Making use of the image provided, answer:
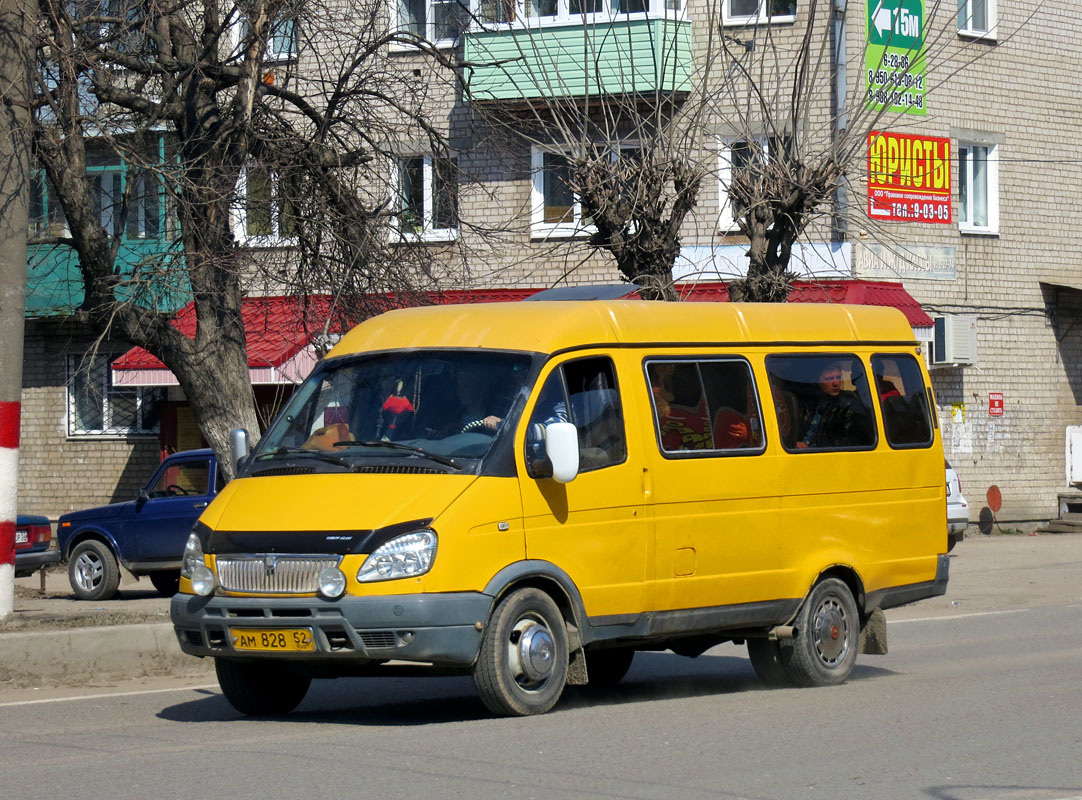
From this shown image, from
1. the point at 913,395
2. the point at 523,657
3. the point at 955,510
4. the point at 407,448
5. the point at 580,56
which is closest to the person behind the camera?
the point at 523,657

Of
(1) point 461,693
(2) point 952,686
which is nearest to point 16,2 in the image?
(1) point 461,693

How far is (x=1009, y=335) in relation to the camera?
26906 millimetres

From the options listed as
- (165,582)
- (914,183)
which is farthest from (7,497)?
(914,183)

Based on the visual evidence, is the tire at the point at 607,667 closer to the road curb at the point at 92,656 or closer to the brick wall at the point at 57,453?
the road curb at the point at 92,656

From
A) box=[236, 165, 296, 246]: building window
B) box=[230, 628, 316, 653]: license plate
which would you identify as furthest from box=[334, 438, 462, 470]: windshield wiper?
box=[236, 165, 296, 246]: building window

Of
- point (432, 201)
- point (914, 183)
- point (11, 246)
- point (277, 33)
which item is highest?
point (277, 33)

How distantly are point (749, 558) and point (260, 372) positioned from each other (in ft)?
46.8

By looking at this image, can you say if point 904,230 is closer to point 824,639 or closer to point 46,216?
point 46,216

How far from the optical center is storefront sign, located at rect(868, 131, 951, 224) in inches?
979

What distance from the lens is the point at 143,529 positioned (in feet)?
61.7

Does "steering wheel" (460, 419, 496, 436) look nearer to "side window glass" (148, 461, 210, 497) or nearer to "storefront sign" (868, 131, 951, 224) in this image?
"side window glass" (148, 461, 210, 497)

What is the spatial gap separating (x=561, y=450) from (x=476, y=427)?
519 mm

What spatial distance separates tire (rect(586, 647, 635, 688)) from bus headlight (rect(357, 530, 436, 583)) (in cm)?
283

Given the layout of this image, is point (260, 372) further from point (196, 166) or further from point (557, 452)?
point (557, 452)
